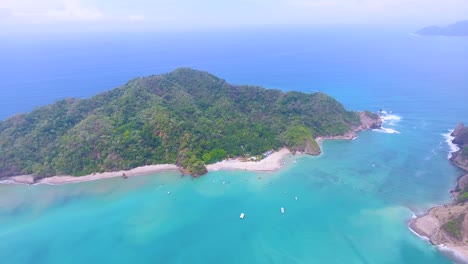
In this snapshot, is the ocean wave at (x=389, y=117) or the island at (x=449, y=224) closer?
the island at (x=449, y=224)

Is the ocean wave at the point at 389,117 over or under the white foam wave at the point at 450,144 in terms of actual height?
over

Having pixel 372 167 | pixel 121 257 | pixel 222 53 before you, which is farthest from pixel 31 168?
pixel 222 53

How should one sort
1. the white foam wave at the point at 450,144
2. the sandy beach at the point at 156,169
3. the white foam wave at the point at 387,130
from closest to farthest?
the sandy beach at the point at 156,169 < the white foam wave at the point at 450,144 < the white foam wave at the point at 387,130

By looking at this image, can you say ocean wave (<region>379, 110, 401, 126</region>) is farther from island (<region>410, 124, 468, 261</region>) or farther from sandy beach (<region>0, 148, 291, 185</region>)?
sandy beach (<region>0, 148, 291, 185</region>)

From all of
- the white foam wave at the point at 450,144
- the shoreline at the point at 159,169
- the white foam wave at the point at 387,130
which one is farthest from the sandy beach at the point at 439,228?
the white foam wave at the point at 387,130

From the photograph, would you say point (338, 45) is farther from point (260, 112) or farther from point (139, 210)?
point (139, 210)

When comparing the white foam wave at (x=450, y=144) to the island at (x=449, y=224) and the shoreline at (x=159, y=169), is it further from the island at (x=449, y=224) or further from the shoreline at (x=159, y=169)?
the shoreline at (x=159, y=169)
